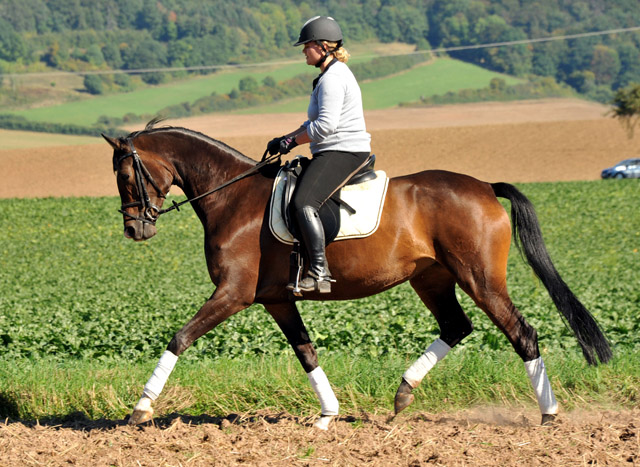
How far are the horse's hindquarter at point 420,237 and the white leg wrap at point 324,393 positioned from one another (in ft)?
2.43

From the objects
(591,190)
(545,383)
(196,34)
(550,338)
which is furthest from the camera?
(196,34)

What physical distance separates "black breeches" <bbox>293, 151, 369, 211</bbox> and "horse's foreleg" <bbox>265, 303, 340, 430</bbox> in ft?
3.22

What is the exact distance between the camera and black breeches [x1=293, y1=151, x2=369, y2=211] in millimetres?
6281

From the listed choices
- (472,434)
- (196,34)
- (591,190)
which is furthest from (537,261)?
(196,34)

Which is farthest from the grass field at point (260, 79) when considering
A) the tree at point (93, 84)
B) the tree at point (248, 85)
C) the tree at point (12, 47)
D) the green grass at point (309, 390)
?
the green grass at point (309, 390)

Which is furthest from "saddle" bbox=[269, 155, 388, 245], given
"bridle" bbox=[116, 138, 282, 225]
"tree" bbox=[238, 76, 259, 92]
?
"tree" bbox=[238, 76, 259, 92]

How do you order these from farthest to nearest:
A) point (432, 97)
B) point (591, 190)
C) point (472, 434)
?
point (432, 97) < point (591, 190) < point (472, 434)

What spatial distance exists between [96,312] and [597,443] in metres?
10.00

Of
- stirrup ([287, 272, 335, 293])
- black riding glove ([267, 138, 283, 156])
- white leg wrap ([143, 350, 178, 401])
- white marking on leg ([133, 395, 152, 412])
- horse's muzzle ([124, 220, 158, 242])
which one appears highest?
black riding glove ([267, 138, 283, 156])

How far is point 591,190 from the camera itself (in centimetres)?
3884

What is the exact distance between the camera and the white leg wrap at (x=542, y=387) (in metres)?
6.44

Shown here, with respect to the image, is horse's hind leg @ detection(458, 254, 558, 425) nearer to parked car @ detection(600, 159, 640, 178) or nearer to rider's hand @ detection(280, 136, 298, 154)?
rider's hand @ detection(280, 136, 298, 154)

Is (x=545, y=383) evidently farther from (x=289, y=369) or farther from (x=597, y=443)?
(x=289, y=369)

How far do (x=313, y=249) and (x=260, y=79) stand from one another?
344 ft
